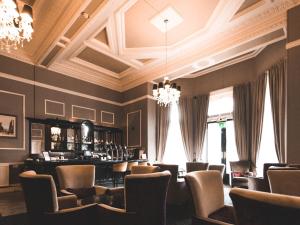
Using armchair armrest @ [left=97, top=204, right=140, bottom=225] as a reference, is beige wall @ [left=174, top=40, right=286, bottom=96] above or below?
above

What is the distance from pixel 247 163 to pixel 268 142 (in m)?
0.82

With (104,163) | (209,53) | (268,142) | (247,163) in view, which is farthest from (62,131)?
(268,142)

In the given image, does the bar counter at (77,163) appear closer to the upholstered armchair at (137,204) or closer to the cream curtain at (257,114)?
the upholstered armchair at (137,204)

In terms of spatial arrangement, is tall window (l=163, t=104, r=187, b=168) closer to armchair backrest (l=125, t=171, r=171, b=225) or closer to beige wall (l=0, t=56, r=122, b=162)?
beige wall (l=0, t=56, r=122, b=162)

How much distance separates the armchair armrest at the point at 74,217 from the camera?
7.35 feet

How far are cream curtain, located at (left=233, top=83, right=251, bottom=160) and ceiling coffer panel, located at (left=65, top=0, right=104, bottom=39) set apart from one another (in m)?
4.84

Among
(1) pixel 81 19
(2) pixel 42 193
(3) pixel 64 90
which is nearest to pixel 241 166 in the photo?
(2) pixel 42 193

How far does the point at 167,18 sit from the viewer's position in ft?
17.0

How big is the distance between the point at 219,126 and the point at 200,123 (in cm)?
66

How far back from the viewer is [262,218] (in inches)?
43.0

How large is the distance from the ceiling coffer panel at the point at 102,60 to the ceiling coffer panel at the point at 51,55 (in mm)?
815

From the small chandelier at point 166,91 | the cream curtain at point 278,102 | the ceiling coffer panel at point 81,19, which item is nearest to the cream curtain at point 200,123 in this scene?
the cream curtain at point 278,102

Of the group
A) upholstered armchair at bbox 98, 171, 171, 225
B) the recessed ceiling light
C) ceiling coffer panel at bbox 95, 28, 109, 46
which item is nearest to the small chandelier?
the recessed ceiling light

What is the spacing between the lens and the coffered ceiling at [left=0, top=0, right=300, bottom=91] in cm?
467
